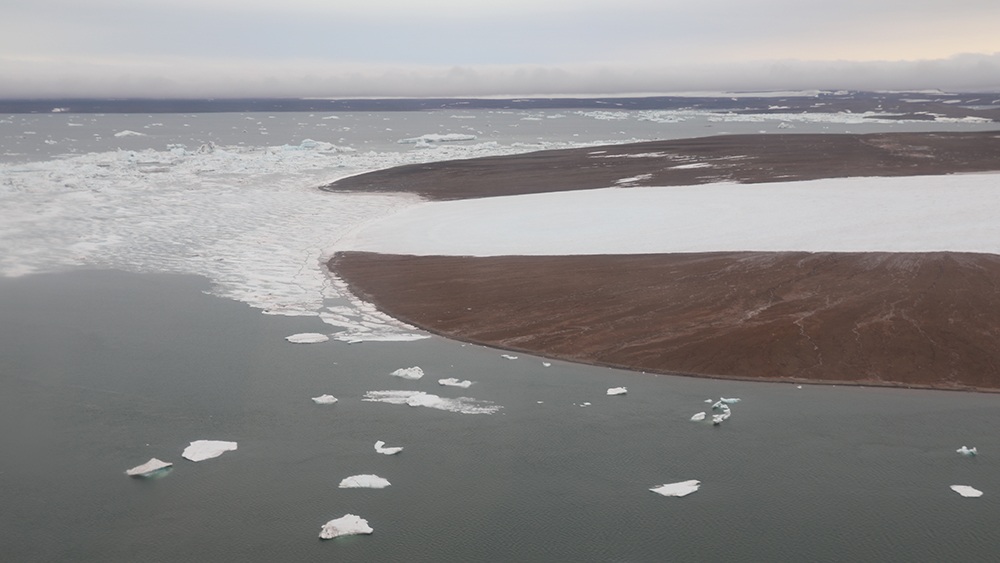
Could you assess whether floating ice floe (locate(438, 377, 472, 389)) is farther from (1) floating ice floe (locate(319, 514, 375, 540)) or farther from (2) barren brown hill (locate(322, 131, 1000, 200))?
(2) barren brown hill (locate(322, 131, 1000, 200))

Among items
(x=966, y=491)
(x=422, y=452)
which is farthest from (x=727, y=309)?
(x=422, y=452)

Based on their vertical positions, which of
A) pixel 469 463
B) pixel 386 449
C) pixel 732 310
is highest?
pixel 732 310

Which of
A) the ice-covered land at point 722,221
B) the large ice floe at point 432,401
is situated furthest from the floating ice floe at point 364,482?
the ice-covered land at point 722,221

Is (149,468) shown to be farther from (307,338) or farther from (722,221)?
(722,221)

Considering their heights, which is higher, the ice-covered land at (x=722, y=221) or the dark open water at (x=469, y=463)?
the ice-covered land at (x=722, y=221)

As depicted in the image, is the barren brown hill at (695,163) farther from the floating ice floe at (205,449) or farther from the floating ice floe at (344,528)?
the floating ice floe at (344,528)
